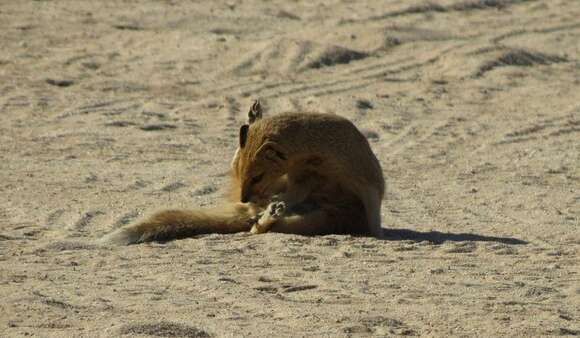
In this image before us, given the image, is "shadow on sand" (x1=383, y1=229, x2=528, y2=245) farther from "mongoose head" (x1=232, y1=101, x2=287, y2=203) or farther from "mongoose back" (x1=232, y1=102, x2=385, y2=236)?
"mongoose head" (x1=232, y1=101, x2=287, y2=203)

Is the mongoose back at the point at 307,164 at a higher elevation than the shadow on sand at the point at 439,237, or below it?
higher

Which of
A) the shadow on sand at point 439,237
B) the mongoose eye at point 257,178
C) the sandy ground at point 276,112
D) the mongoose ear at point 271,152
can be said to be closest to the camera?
the sandy ground at point 276,112

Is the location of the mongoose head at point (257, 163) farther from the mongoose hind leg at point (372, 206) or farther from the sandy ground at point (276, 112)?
the mongoose hind leg at point (372, 206)

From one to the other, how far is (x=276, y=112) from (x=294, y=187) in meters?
5.46

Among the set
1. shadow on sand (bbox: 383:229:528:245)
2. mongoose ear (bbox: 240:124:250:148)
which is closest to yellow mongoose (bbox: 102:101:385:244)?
mongoose ear (bbox: 240:124:250:148)

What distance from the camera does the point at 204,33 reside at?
17.0 metres

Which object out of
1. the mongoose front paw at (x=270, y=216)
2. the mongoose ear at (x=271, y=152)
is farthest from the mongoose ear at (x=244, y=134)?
the mongoose front paw at (x=270, y=216)

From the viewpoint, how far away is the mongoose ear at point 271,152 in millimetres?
7652

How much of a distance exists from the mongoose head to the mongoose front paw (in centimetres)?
9

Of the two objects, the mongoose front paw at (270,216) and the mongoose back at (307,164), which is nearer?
the mongoose back at (307,164)

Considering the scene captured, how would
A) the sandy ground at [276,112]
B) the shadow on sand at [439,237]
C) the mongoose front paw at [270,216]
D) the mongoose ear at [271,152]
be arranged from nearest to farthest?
1. the sandy ground at [276,112]
2. the mongoose ear at [271,152]
3. the mongoose front paw at [270,216]
4. the shadow on sand at [439,237]

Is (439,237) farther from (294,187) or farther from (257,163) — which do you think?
(257,163)

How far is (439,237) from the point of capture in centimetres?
821

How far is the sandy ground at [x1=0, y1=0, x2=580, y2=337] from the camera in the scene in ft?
20.3
